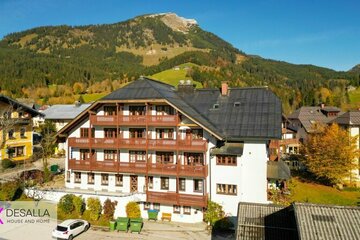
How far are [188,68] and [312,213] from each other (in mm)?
159136

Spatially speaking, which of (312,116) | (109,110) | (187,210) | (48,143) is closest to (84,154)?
(109,110)

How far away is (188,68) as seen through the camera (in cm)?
17188

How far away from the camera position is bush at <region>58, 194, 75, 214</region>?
1228 inches

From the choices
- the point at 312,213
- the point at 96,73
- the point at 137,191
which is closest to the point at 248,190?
the point at 137,191

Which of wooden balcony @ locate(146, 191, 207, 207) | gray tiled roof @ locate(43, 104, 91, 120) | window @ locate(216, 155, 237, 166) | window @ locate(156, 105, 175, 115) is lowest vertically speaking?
wooden balcony @ locate(146, 191, 207, 207)

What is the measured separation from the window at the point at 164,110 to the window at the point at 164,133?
5.40 ft

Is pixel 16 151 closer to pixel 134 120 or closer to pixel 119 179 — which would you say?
pixel 119 179

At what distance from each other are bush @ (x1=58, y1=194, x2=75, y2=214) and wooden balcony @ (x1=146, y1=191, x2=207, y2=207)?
7.48m

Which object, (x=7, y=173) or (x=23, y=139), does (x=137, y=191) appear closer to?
(x=7, y=173)

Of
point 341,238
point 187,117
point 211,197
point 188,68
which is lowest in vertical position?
point 211,197

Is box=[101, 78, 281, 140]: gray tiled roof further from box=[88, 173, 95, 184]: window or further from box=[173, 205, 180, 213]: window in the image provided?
box=[88, 173, 95, 184]: window

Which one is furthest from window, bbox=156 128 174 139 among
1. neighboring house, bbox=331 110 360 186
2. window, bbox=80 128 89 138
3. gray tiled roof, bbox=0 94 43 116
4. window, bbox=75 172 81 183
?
gray tiled roof, bbox=0 94 43 116

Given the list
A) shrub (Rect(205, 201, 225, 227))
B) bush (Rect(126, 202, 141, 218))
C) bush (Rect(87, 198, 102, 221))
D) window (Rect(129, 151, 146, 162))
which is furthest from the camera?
window (Rect(129, 151, 146, 162))

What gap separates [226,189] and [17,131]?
1507 inches
